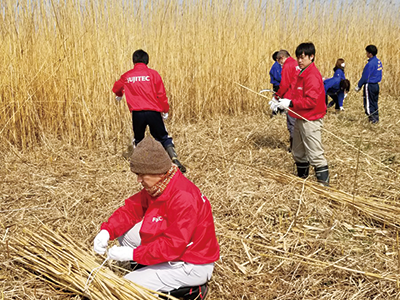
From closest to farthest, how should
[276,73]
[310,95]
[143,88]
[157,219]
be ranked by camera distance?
[157,219] < [310,95] < [143,88] < [276,73]

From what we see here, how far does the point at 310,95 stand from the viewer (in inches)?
132

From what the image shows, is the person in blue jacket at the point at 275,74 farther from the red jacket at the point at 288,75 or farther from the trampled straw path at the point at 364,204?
the trampled straw path at the point at 364,204

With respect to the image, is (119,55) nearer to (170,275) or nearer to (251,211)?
(251,211)

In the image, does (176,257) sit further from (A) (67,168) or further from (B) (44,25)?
(B) (44,25)

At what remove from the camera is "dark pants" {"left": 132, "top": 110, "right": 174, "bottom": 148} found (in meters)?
4.04

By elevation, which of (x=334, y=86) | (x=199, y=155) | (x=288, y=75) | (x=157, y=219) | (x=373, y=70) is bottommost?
(x=199, y=155)

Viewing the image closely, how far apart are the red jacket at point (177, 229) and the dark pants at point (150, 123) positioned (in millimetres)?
2234

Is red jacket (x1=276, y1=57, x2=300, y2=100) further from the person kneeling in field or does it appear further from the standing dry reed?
the person kneeling in field

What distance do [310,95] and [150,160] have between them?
83.7 inches

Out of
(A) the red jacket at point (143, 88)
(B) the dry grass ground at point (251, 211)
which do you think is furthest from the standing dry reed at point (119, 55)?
(A) the red jacket at point (143, 88)

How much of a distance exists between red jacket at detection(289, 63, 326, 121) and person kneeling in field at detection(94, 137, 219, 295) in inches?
76.1

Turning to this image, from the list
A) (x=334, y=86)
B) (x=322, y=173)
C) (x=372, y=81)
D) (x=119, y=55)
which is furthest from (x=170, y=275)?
(x=334, y=86)

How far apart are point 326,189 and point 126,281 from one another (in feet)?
6.30

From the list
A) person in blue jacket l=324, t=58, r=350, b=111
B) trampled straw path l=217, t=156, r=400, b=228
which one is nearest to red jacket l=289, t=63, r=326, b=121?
trampled straw path l=217, t=156, r=400, b=228
